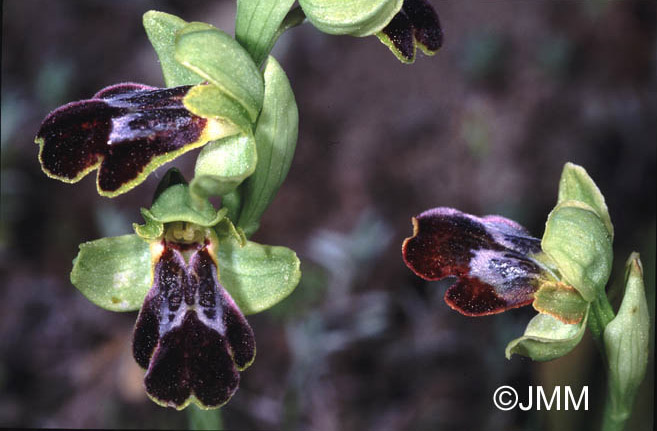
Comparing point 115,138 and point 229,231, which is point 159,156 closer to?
point 115,138

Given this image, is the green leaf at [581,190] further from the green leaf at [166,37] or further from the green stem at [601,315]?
the green leaf at [166,37]

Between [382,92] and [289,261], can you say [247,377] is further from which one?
[382,92]

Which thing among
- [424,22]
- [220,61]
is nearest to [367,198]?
[424,22]

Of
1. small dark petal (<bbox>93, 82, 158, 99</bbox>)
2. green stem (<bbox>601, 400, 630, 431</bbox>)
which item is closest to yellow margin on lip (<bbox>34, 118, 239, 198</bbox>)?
small dark petal (<bbox>93, 82, 158, 99</bbox>)

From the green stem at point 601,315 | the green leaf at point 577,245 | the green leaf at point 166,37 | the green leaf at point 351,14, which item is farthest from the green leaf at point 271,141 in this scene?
the green stem at point 601,315

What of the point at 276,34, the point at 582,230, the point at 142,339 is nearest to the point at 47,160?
the point at 142,339
